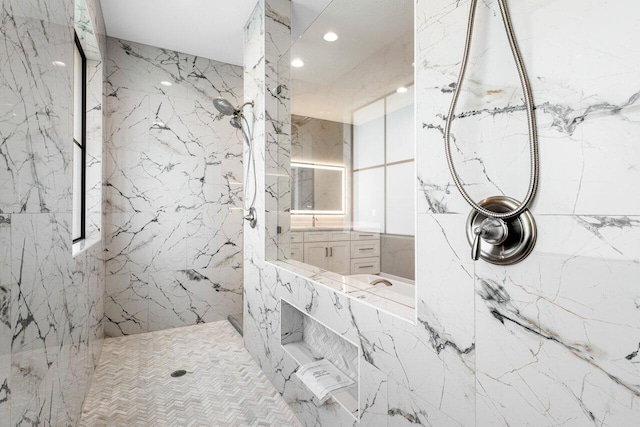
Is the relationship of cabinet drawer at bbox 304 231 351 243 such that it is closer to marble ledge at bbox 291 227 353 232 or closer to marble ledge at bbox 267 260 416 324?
marble ledge at bbox 291 227 353 232

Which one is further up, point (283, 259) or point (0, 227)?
point (0, 227)

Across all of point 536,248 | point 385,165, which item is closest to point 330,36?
point 385,165

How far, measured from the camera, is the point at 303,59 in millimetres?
2391

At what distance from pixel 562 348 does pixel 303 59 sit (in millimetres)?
2273

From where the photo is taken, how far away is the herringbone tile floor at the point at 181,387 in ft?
6.40

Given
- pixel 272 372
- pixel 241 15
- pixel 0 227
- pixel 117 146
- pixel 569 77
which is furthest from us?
pixel 117 146

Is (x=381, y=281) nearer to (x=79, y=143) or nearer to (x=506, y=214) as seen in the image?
(x=506, y=214)

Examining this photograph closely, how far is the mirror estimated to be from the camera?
220cm

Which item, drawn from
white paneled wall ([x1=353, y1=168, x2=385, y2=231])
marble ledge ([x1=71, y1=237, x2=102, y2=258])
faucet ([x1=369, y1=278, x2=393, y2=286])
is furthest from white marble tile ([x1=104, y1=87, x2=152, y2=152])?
faucet ([x1=369, y1=278, x2=393, y2=286])

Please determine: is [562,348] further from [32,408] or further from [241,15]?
[241,15]

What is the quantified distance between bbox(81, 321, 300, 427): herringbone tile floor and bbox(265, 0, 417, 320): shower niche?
0.89 m

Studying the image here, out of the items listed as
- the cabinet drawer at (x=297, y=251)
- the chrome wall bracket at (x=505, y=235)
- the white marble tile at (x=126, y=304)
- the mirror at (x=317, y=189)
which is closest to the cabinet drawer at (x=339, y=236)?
the mirror at (x=317, y=189)

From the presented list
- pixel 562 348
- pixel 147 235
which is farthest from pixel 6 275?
pixel 147 235

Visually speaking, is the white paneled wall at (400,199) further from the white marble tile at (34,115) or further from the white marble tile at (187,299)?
the white marble tile at (187,299)
